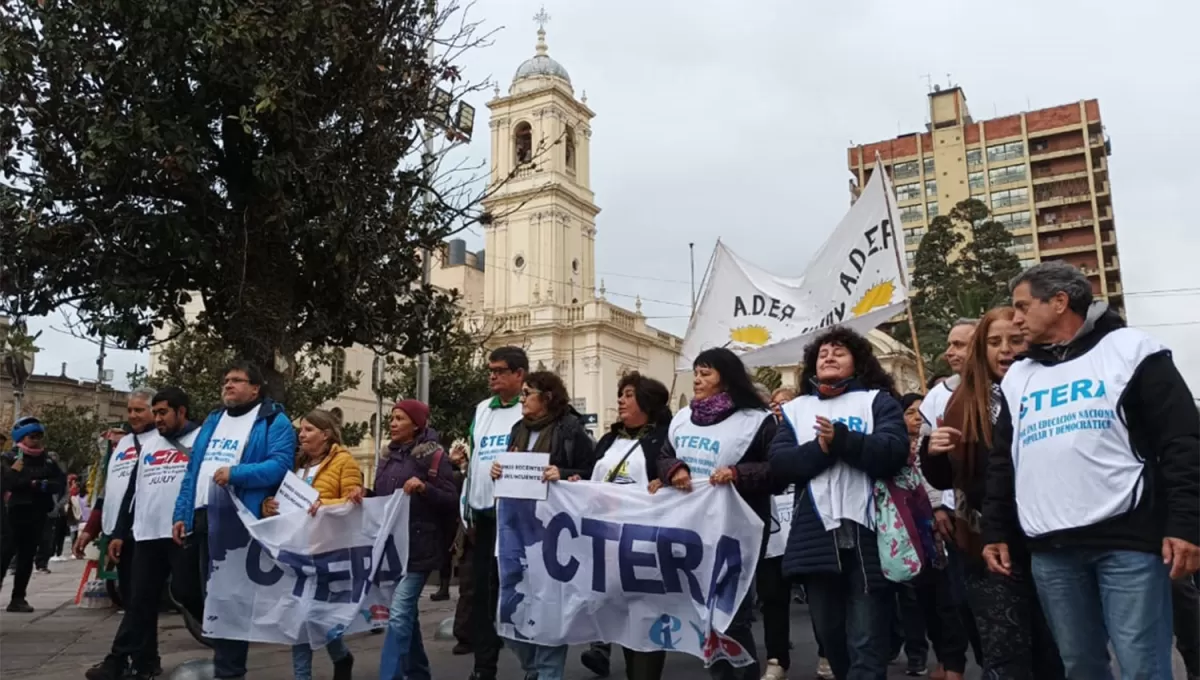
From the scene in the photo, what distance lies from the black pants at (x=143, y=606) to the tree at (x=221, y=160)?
7.47 ft

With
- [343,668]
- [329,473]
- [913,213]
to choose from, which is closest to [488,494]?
[329,473]

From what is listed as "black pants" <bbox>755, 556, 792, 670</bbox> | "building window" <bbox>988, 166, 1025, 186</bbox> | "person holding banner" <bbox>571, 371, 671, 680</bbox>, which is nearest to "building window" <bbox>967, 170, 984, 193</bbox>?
"building window" <bbox>988, 166, 1025, 186</bbox>

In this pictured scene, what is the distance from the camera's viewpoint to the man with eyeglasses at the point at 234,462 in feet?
17.9

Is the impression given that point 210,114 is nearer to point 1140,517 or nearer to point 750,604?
point 750,604

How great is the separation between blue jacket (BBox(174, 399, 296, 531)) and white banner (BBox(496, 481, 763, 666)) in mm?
1468

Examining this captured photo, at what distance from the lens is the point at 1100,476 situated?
3.22m

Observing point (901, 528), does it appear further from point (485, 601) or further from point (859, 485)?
point (485, 601)

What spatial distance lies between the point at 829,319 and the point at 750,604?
561cm

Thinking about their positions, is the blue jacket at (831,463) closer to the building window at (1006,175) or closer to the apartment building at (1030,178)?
the apartment building at (1030,178)

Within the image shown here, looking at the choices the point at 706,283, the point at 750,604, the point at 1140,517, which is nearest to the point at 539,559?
the point at 750,604

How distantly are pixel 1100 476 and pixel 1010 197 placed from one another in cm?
8571

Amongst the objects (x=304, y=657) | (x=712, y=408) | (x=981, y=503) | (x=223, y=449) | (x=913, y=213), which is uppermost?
(x=913, y=213)

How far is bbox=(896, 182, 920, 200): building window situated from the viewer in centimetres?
8375

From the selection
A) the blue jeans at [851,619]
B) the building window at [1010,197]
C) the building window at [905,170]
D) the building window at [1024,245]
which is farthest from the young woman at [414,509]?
the building window at [905,170]
